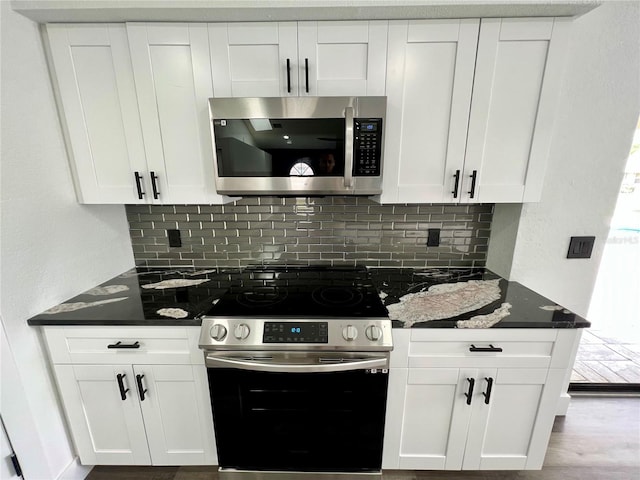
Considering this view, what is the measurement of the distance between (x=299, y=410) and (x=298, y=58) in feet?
5.35

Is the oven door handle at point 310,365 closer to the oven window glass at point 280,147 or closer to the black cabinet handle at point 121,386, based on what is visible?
the black cabinet handle at point 121,386

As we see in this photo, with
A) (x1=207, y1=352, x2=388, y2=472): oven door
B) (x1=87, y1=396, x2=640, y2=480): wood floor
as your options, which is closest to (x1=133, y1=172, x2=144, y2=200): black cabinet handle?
→ (x1=207, y1=352, x2=388, y2=472): oven door

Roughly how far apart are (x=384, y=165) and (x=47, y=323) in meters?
1.72

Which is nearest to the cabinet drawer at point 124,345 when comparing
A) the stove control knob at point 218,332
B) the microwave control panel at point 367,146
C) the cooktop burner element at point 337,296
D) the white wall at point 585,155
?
the stove control knob at point 218,332

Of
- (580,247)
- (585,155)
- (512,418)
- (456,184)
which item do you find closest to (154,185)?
(456,184)

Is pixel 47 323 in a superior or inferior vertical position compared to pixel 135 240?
inferior

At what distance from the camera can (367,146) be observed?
4.19 ft

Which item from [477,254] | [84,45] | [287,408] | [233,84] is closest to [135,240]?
[84,45]

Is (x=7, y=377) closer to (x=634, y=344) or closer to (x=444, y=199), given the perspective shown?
(x=444, y=199)

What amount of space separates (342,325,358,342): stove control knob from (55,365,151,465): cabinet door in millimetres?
1024

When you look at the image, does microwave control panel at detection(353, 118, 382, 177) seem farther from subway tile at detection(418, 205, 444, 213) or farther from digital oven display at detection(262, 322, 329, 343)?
digital oven display at detection(262, 322, 329, 343)

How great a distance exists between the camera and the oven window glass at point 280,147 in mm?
1254

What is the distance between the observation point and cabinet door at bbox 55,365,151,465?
49.9 inches

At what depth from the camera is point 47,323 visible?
119 centimetres
